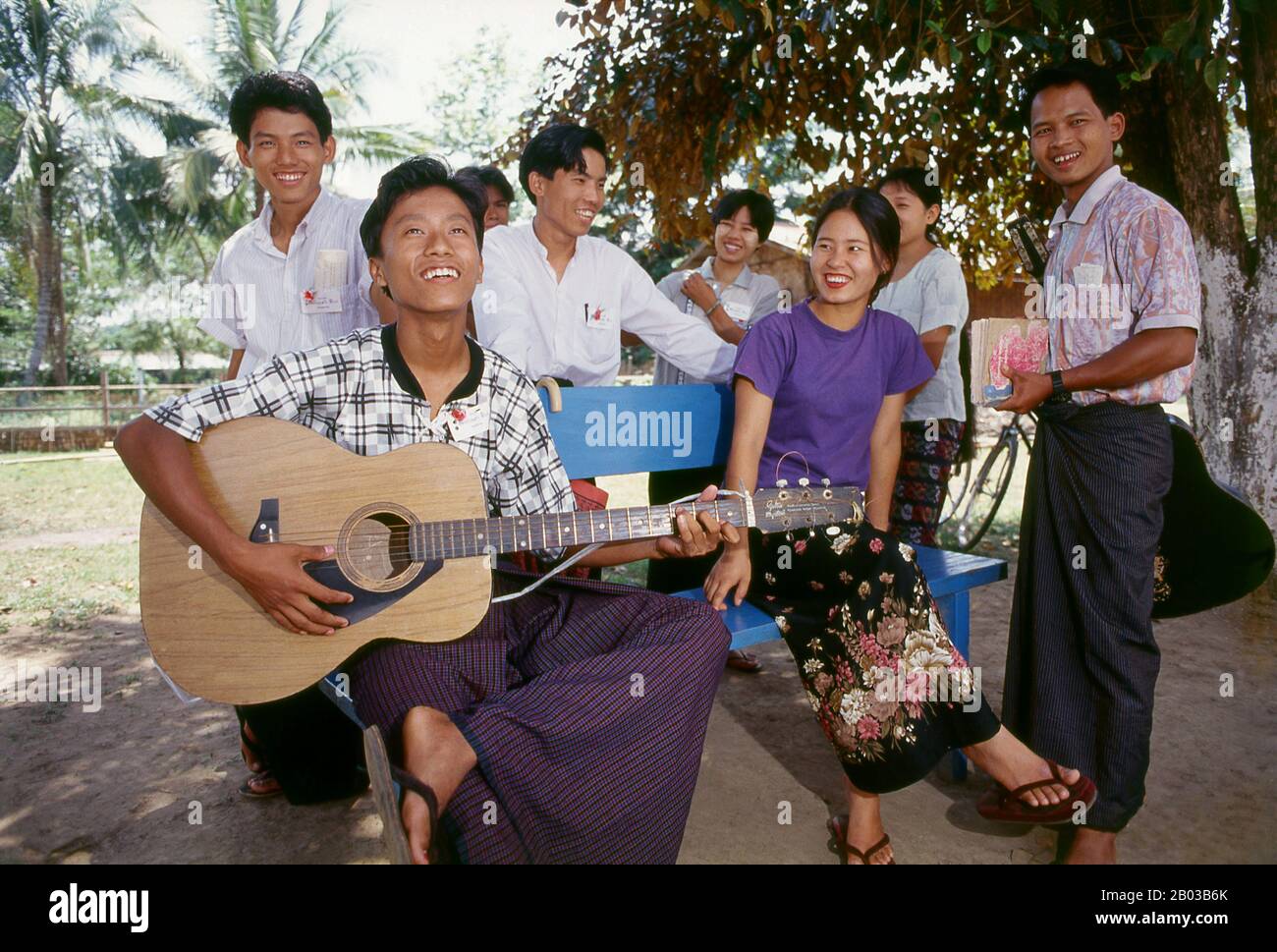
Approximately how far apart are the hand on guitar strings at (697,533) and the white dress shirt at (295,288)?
4.96 ft

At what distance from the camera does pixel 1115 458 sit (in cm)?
277

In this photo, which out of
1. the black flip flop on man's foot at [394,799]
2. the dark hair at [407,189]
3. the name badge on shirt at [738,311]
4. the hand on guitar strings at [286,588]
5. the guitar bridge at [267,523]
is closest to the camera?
the black flip flop on man's foot at [394,799]

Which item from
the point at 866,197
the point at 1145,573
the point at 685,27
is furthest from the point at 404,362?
the point at 685,27

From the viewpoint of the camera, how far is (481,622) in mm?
2383

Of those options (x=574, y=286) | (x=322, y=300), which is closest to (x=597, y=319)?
(x=574, y=286)

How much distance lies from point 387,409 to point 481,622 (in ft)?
2.12

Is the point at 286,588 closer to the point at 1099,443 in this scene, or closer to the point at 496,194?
the point at 1099,443

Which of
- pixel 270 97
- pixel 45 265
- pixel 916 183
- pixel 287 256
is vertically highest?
pixel 45 265

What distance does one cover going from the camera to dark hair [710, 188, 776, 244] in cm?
484

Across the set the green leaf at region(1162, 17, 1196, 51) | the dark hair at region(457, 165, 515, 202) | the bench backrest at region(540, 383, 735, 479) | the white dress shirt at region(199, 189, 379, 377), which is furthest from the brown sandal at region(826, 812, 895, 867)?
the dark hair at region(457, 165, 515, 202)

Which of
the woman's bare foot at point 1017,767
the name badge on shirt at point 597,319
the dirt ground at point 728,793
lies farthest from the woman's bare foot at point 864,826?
the name badge on shirt at point 597,319

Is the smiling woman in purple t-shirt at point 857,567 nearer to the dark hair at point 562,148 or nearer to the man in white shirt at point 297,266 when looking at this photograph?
the dark hair at point 562,148

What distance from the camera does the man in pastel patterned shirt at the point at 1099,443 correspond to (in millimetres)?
2676

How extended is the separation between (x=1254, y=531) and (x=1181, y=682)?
173 cm
